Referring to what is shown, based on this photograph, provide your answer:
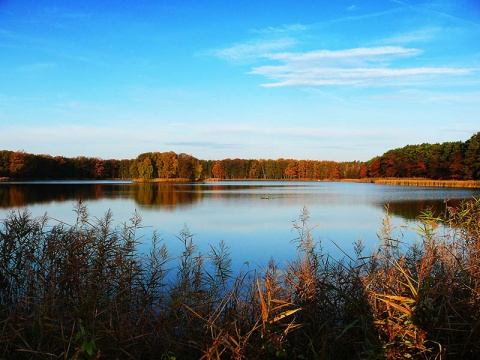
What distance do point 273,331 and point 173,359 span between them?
88 centimetres

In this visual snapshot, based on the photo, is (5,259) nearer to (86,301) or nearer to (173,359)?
(86,301)

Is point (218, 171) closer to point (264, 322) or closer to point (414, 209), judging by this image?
point (414, 209)

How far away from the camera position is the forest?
7319 cm

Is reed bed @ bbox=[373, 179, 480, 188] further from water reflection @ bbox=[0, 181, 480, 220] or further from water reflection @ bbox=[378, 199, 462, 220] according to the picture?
water reflection @ bbox=[378, 199, 462, 220]

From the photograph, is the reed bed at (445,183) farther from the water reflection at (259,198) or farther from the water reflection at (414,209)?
the water reflection at (414,209)

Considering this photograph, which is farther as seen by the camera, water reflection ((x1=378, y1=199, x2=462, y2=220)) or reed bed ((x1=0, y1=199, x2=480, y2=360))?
water reflection ((x1=378, y1=199, x2=462, y2=220))

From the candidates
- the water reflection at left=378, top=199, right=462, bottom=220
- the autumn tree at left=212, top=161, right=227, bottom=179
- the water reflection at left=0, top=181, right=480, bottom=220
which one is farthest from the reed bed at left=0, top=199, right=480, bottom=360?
the autumn tree at left=212, top=161, right=227, bottom=179

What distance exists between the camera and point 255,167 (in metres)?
141

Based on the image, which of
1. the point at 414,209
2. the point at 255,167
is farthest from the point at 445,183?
the point at 255,167

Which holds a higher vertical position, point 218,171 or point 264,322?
point 218,171

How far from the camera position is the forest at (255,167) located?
73.2 metres

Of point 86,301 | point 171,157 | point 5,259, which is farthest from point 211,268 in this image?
point 171,157

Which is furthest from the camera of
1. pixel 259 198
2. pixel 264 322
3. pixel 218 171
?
pixel 218 171

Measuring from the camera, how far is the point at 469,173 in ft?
208
